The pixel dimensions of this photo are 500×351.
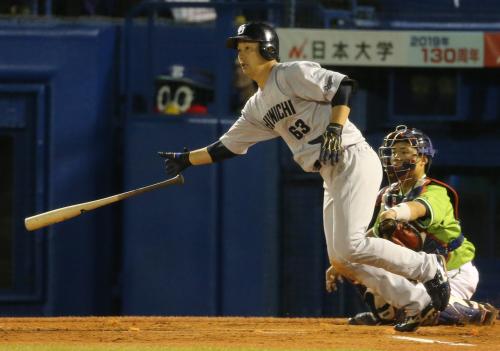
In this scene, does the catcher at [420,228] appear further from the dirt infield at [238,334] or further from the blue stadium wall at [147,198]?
the blue stadium wall at [147,198]

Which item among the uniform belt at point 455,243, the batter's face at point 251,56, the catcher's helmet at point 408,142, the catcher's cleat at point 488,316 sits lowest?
the catcher's cleat at point 488,316

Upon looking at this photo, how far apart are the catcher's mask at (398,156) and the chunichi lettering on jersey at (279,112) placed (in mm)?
784

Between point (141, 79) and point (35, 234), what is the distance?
1.55 m

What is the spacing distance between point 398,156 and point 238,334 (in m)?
1.43

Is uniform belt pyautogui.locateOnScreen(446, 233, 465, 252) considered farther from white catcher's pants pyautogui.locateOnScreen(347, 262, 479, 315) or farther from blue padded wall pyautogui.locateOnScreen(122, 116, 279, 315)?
blue padded wall pyautogui.locateOnScreen(122, 116, 279, 315)

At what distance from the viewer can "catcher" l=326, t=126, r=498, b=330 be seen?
8.12 m

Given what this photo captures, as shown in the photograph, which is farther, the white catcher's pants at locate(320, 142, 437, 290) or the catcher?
the catcher

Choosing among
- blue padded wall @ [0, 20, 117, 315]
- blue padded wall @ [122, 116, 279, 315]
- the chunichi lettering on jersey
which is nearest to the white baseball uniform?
the chunichi lettering on jersey

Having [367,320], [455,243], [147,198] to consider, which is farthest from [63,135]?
[455,243]

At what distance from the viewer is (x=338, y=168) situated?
783 cm

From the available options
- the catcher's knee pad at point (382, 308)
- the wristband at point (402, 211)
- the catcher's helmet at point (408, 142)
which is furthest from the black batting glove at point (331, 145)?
the catcher's knee pad at point (382, 308)

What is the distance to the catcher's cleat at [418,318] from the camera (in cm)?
790

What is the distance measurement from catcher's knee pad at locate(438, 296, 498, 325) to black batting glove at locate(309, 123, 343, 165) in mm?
1322

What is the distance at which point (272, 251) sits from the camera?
11508mm
